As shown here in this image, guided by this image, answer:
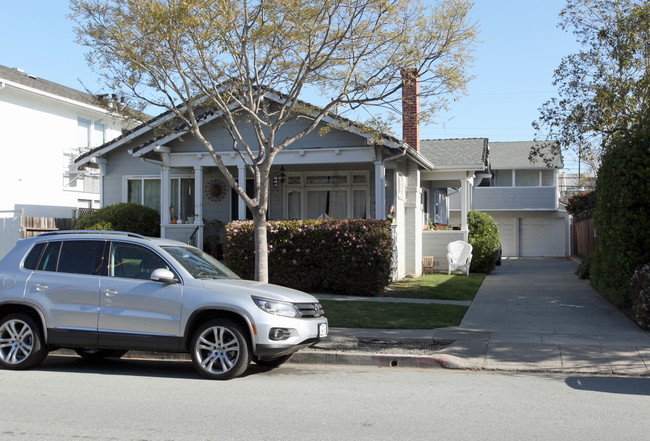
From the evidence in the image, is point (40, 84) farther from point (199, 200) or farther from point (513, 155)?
point (513, 155)

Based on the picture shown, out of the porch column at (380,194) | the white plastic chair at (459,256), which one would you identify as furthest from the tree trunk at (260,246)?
the white plastic chair at (459,256)

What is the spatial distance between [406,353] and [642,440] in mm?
→ 4130

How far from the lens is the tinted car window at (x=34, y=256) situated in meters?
8.44

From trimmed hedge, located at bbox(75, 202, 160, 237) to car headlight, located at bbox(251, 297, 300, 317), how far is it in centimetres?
1194

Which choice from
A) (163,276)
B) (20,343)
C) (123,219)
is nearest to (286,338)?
(163,276)

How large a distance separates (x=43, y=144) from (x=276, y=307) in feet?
72.8

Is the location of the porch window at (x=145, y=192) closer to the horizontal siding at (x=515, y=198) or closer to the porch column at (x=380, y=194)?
the porch column at (x=380, y=194)

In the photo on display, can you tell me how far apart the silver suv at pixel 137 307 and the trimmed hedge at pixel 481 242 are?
47.9ft

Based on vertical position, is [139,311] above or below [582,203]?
below

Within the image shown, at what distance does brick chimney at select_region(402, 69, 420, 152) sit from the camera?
12734 millimetres

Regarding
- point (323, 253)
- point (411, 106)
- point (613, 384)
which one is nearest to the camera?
point (613, 384)

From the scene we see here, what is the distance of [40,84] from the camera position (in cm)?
2648

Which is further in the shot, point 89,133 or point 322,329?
point 89,133

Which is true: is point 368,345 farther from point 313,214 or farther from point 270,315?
point 313,214
